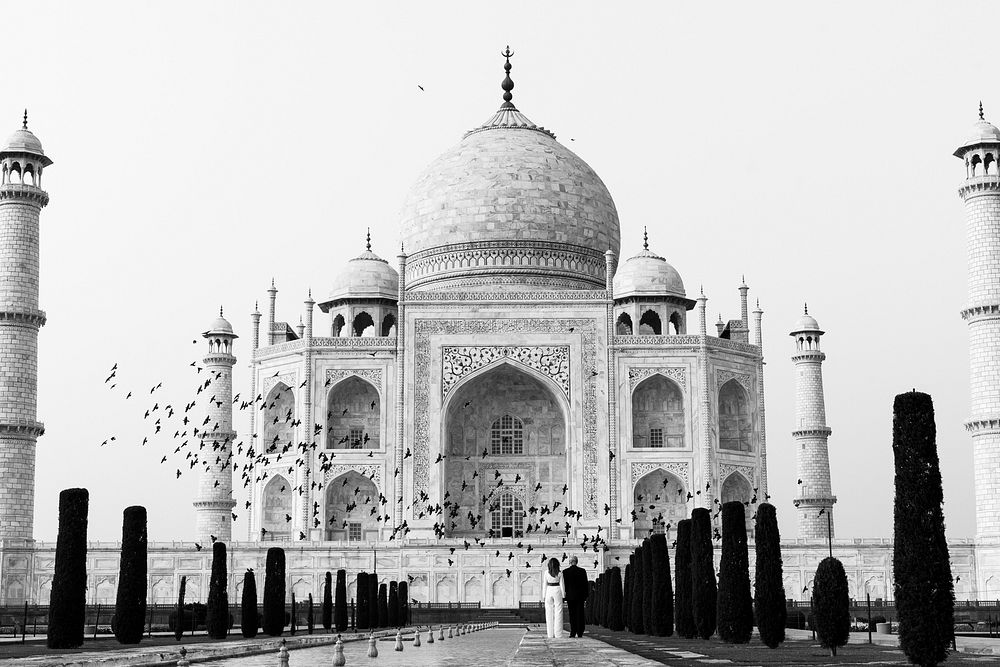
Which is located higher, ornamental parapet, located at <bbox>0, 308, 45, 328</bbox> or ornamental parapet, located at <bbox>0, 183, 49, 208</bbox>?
ornamental parapet, located at <bbox>0, 183, 49, 208</bbox>

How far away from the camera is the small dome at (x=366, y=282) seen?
38.2m

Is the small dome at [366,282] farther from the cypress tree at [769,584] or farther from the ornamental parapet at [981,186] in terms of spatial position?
the cypress tree at [769,584]

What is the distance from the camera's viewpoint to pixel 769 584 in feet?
47.1

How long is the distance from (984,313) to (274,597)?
17.1 meters

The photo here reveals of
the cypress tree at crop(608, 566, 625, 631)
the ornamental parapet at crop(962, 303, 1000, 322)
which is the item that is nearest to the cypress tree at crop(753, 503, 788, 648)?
the cypress tree at crop(608, 566, 625, 631)

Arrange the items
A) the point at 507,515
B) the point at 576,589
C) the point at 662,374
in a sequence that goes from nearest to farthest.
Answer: the point at 576,589 < the point at 662,374 < the point at 507,515

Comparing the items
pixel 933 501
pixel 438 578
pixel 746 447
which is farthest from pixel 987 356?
pixel 933 501

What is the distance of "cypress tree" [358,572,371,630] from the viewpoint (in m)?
22.2

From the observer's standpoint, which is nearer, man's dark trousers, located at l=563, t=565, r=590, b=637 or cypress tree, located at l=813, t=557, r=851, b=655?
cypress tree, located at l=813, t=557, r=851, b=655

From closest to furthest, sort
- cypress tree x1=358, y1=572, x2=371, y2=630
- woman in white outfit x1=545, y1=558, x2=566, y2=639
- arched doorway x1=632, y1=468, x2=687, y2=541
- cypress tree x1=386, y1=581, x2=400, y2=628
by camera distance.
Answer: woman in white outfit x1=545, y1=558, x2=566, y2=639 → cypress tree x1=358, y1=572, x2=371, y2=630 → cypress tree x1=386, y1=581, x2=400, y2=628 → arched doorway x1=632, y1=468, x2=687, y2=541

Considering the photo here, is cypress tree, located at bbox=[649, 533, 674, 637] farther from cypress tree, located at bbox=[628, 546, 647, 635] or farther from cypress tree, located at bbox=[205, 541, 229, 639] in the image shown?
cypress tree, located at bbox=[205, 541, 229, 639]

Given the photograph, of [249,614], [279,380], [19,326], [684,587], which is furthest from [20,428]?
[684,587]

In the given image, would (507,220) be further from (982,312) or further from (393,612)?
(393,612)

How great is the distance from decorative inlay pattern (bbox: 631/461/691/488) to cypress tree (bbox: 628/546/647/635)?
1327 cm
